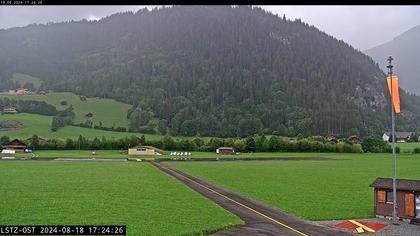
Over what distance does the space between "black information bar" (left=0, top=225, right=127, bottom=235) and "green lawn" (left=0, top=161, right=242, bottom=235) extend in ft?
2.87

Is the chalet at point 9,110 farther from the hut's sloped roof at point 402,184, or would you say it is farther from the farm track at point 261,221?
the hut's sloped roof at point 402,184

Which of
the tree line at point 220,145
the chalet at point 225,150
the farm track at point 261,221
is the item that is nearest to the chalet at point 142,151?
the tree line at point 220,145

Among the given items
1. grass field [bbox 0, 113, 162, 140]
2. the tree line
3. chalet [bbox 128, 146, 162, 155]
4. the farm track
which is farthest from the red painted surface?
grass field [bbox 0, 113, 162, 140]

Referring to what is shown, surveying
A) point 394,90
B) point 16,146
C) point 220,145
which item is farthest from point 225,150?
point 394,90

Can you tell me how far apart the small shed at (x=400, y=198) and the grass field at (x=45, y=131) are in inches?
5442

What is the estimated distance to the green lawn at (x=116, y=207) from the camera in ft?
78.7

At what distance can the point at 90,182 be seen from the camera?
4662 centimetres

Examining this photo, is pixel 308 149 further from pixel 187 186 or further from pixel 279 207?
pixel 279 207

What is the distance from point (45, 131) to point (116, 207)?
146438 mm

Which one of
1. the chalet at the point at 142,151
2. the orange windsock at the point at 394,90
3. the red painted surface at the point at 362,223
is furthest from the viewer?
the chalet at the point at 142,151

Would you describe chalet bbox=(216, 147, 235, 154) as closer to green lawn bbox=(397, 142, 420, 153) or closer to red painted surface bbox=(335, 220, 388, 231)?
green lawn bbox=(397, 142, 420, 153)

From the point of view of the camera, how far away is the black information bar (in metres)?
21.2

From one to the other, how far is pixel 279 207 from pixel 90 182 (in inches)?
943

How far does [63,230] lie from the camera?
22.0 meters
